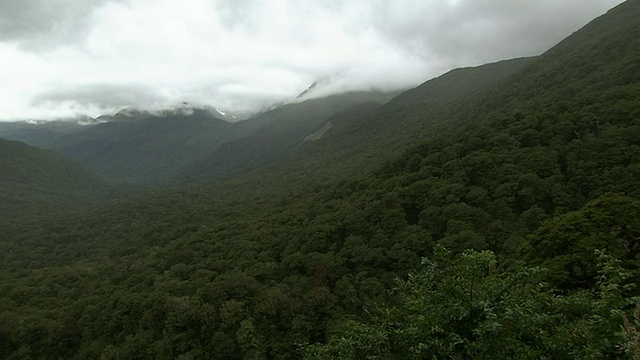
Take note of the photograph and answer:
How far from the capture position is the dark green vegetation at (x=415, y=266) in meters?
11.3

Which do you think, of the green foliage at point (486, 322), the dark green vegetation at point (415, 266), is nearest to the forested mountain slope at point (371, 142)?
the dark green vegetation at point (415, 266)

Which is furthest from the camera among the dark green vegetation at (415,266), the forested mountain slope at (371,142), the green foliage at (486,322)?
the forested mountain slope at (371,142)

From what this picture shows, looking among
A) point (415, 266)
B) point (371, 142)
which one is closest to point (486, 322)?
point (415, 266)

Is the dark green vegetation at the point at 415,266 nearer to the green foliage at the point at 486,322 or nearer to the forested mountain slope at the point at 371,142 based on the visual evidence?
the green foliage at the point at 486,322

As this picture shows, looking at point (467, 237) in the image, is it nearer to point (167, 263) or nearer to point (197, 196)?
point (167, 263)

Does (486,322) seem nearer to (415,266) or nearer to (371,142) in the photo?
(415,266)

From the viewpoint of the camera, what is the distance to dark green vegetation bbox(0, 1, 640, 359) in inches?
446

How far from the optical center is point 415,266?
161 feet

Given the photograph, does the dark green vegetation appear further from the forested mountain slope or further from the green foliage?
the forested mountain slope

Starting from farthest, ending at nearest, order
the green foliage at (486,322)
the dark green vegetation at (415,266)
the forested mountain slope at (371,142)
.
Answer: the forested mountain slope at (371,142)
the dark green vegetation at (415,266)
the green foliage at (486,322)

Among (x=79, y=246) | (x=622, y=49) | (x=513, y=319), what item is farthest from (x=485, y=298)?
(x=79, y=246)

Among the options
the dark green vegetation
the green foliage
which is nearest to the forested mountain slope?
the dark green vegetation

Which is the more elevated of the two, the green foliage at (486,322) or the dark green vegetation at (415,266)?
the green foliage at (486,322)

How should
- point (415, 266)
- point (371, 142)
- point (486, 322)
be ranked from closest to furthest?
point (486, 322) < point (415, 266) < point (371, 142)
